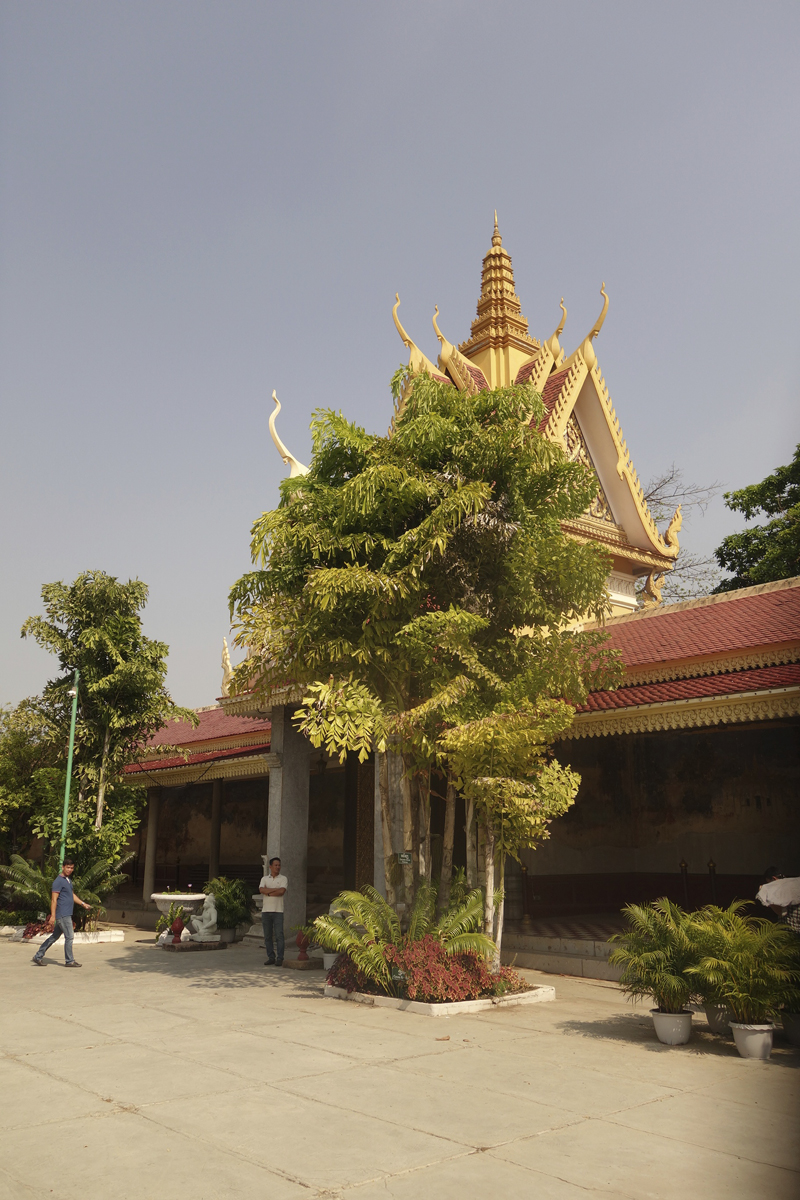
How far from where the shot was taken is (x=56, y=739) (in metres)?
17.2

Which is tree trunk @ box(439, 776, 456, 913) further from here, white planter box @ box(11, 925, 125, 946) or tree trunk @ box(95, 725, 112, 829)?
tree trunk @ box(95, 725, 112, 829)

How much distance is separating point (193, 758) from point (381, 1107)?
1470cm

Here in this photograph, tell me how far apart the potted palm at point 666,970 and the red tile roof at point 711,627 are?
14.3 feet

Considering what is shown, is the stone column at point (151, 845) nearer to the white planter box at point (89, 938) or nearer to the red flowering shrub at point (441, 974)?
the white planter box at point (89, 938)

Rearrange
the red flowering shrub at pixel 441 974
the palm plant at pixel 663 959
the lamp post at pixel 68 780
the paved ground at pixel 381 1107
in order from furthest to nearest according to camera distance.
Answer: the lamp post at pixel 68 780 → the red flowering shrub at pixel 441 974 → the palm plant at pixel 663 959 → the paved ground at pixel 381 1107

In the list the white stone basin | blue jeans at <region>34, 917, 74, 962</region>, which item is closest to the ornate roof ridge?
the white stone basin

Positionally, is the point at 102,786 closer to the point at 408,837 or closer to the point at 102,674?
the point at 102,674

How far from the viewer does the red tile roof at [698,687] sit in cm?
963

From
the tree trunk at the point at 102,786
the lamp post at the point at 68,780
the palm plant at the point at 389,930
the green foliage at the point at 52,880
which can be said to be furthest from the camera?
the tree trunk at the point at 102,786

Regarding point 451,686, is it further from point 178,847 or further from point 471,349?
point 178,847

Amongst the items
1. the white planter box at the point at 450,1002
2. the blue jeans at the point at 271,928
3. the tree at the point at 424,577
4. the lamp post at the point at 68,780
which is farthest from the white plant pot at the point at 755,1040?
the lamp post at the point at 68,780

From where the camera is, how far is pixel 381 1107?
5195 millimetres

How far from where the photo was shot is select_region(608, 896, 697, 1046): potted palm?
687cm

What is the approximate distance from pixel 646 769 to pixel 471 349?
9571 mm
